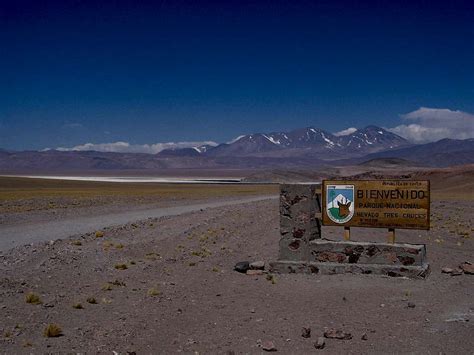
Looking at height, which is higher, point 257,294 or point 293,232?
point 293,232

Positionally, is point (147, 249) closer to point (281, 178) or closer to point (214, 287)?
point (214, 287)

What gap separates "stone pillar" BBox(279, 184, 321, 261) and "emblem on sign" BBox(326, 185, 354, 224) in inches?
18.1

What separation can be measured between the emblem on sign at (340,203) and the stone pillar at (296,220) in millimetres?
459

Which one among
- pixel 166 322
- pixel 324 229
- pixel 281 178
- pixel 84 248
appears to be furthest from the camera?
pixel 281 178

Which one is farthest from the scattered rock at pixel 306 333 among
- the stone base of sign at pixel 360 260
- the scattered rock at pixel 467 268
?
the scattered rock at pixel 467 268

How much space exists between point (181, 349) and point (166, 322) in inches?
49.0

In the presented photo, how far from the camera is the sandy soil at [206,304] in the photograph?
27.6 feet

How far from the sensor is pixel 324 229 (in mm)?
20500

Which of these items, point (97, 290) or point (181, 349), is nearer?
Answer: point (181, 349)

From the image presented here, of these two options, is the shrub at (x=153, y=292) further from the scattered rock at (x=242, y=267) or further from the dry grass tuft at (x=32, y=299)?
the scattered rock at (x=242, y=267)

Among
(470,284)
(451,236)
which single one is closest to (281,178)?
(451,236)

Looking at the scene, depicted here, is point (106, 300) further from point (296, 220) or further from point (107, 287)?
point (296, 220)

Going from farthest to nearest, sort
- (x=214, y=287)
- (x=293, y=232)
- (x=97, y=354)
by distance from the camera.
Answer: (x=293, y=232) → (x=214, y=287) → (x=97, y=354)

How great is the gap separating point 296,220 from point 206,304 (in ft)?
12.4
